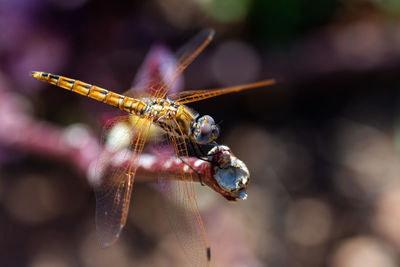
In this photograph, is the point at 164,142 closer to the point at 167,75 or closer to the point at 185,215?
the point at 185,215

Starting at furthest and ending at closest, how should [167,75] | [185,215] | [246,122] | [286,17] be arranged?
[246,122]
[286,17]
[167,75]
[185,215]

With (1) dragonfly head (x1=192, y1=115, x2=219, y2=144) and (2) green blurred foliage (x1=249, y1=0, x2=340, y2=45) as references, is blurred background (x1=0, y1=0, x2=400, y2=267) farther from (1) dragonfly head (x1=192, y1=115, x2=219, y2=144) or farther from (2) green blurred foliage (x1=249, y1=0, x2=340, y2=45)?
(1) dragonfly head (x1=192, y1=115, x2=219, y2=144)

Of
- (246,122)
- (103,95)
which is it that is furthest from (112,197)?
(246,122)

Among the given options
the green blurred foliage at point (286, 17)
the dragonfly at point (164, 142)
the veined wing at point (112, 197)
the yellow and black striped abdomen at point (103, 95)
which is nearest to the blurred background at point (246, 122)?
the green blurred foliage at point (286, 17)

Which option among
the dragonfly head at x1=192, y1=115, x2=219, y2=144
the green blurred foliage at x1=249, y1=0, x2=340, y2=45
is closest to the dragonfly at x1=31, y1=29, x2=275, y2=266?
the dragonfly head at x1=192, y1=115, x2=219, y2=144

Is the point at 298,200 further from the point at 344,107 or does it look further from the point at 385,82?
the point at 385,82

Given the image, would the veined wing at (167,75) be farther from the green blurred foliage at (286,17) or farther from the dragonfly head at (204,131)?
the green blurred foliage at (286,17)
